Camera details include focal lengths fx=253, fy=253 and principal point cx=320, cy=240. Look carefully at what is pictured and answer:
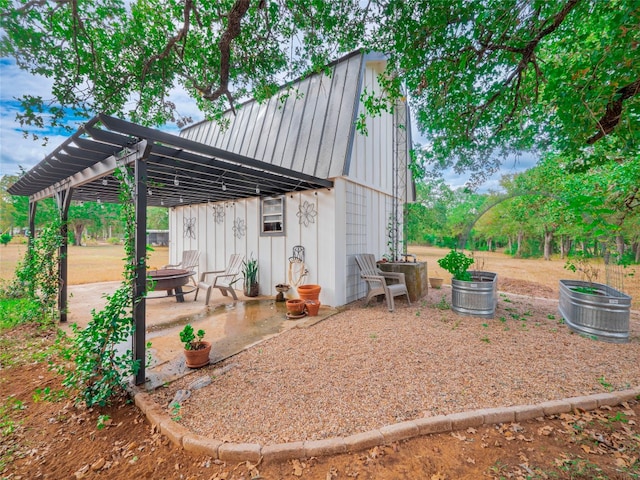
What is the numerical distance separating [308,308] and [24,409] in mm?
3344

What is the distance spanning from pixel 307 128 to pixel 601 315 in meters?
5.93

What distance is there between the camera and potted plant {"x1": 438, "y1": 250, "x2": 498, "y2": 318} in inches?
175

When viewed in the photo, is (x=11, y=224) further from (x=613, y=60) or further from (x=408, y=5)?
(x=613, y=60)

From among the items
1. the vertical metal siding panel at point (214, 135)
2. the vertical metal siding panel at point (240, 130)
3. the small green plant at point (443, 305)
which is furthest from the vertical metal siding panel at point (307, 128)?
the small green plant at point (443, 305)

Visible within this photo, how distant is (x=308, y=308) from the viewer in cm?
455

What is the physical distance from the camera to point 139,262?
2422 millimetres

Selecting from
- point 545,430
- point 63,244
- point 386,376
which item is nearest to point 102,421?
point 386,376

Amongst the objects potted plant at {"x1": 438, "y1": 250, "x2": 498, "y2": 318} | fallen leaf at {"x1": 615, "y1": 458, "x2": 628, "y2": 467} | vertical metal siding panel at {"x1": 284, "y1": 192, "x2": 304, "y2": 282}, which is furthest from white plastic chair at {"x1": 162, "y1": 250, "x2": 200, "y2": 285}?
fallen leaf at {"x1": 615, "y1": 458, "x2": 628, "y2": 467}

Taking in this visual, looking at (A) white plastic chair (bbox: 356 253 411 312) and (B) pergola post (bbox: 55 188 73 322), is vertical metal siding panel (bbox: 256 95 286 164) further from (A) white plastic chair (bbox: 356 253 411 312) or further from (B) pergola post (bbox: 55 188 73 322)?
(B) pergola post (bbox: 55 188 73 322)

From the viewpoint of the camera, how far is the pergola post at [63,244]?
13.0ft

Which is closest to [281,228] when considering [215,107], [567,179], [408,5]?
[215,107]

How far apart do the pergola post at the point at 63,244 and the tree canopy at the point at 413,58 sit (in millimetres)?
1102

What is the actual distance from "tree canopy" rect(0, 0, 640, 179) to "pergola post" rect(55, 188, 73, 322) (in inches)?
43.4

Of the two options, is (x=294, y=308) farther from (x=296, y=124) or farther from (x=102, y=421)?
(x=296, y=124)
